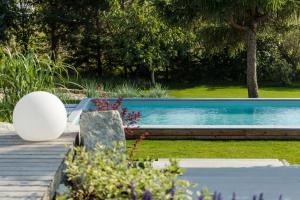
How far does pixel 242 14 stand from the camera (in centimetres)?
1334

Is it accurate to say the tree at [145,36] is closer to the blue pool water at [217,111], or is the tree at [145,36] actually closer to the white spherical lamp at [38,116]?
the blue pool water at [217,111]

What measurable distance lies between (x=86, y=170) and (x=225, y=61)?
54.5 ft

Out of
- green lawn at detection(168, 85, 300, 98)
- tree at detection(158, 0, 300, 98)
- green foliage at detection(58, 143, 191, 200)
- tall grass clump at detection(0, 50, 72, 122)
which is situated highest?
tree at detection(158, 0, 300, 98)

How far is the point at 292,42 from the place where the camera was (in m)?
19.1

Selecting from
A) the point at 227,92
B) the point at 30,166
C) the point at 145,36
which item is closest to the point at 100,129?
the point at 30,166

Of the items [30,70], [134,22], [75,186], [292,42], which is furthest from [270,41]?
[75,186]

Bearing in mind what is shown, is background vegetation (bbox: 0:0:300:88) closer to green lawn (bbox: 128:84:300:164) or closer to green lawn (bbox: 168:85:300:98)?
green lawn (bbox: 168:85:300:98)

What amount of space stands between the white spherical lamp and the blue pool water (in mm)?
6483

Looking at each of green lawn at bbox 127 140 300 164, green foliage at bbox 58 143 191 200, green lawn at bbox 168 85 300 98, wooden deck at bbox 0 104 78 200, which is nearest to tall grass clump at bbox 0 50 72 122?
wooden deck at bbox 0 104 78 200

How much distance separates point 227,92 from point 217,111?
3.71m

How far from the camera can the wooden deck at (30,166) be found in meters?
3.63

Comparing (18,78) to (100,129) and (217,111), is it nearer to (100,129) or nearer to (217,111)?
(100,129)

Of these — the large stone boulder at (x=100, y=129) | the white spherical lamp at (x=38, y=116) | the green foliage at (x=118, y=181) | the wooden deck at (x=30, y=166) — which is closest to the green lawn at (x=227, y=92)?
the large stone boulder at (x=100, y=129)

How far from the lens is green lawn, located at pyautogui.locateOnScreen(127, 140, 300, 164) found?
22.9ft
